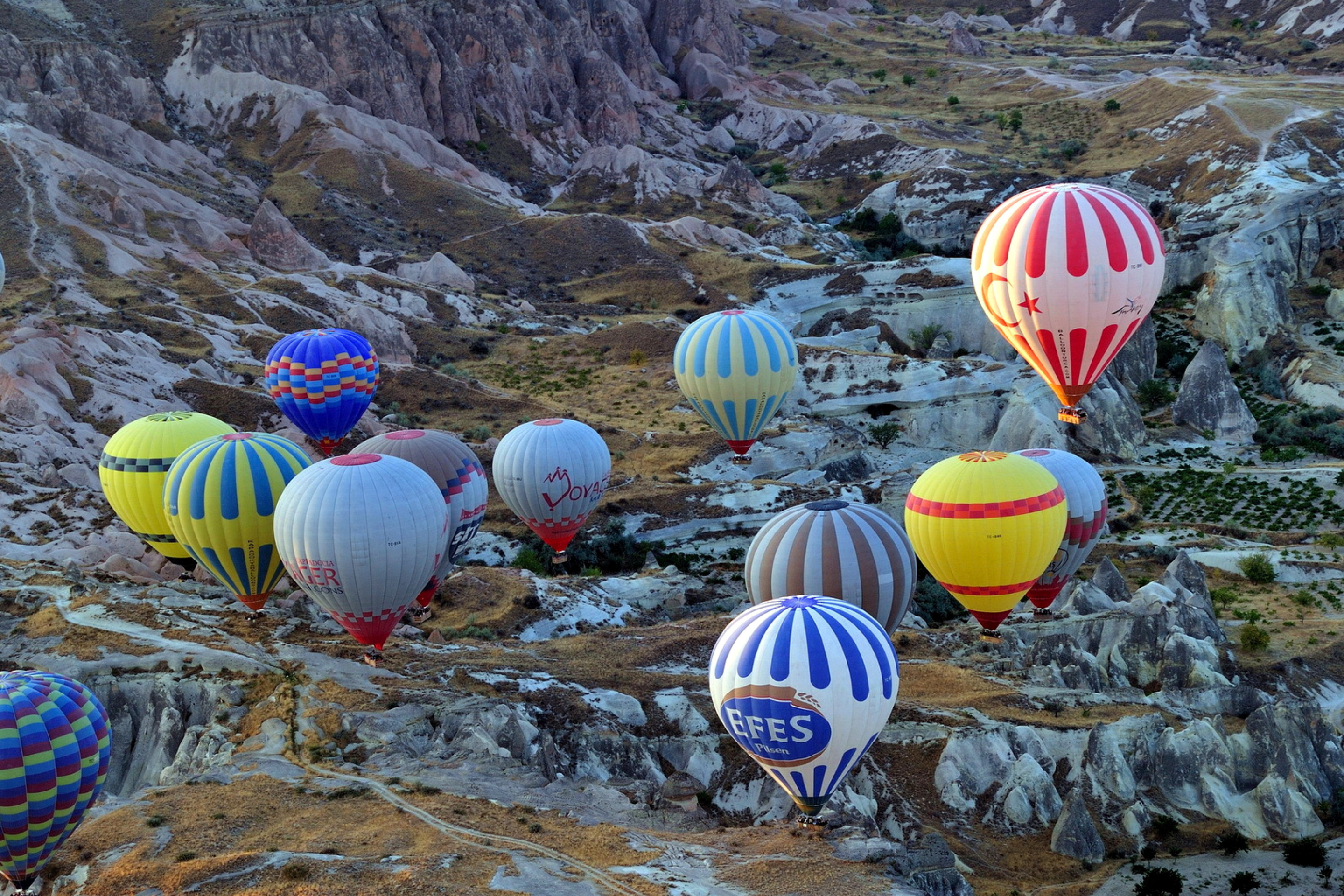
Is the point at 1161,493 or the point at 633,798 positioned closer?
the point at 633,798

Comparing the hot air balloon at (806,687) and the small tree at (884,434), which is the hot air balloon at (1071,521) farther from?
the small tree at (884,434)

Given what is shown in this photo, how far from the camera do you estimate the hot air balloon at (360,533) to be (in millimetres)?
30781

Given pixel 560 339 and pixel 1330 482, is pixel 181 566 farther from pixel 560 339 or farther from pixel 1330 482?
pixel 1330 482

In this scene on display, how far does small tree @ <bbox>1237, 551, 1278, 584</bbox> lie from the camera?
48688 millimetres

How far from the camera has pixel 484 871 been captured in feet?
78.8

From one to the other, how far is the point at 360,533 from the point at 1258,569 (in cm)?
3468

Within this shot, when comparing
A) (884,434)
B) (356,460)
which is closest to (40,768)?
(356,460)

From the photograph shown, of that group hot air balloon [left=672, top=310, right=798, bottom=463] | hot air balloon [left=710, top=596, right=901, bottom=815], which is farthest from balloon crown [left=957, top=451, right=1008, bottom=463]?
hot air balloon [left=672, top=310, right=798, bottom=463]

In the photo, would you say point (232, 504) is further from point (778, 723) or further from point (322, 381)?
point (322, 381)

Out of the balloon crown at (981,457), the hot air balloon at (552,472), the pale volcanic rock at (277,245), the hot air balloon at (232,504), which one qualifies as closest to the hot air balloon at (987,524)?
the balloon crown at (981,457)

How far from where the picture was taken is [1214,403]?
227 ft

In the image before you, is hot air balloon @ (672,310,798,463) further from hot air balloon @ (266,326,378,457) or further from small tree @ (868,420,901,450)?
small tree @ (868,420,901,450)

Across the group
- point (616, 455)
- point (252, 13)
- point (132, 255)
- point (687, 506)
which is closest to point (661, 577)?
point (687, 506)

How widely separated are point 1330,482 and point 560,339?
42062 millimetres
